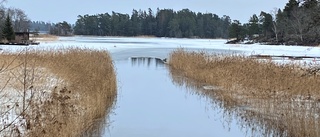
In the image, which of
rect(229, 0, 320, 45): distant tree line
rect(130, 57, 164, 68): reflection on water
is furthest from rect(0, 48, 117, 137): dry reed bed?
rect(229, 0, 320, 45): distant tree line

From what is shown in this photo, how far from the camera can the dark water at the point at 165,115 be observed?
8500 millimetres

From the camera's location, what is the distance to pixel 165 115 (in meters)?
10.1

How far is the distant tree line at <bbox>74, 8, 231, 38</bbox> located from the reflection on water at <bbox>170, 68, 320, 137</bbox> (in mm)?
105094

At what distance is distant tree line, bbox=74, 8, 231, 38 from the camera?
119938 mm

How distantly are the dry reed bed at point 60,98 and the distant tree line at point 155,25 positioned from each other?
339 feet

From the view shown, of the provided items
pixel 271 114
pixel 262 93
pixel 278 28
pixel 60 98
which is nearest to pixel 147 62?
pixel 262 93

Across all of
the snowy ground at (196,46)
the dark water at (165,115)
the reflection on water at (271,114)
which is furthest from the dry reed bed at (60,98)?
the snowy ground at (196,46)

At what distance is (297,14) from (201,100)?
4519 cm

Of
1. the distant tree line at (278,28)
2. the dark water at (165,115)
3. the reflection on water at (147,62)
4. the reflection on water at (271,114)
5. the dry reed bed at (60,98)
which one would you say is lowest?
the dark water at (165,115)

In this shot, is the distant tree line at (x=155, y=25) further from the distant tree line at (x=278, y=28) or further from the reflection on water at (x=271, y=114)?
the reflection on water at (x=271, y=114)

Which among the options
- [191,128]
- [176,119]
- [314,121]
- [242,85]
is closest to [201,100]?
[242,85]

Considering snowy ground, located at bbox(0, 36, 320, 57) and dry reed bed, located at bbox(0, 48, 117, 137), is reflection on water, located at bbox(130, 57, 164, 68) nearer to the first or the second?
snowy ground, located at bbox(0, 36, 320, 57)

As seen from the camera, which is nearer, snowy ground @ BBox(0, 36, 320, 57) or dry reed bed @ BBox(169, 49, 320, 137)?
dry reed bed @ BBox(169, 49, 320, 137)

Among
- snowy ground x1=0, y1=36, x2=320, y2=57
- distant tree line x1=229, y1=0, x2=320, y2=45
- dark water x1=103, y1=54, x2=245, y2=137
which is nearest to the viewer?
dark water x1=103, y1=54, x2=245, y2=137
